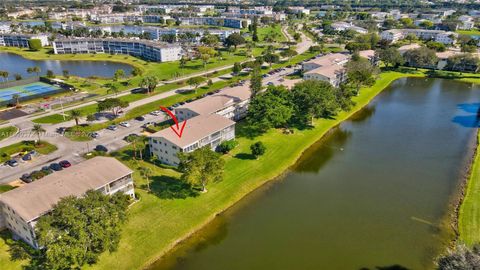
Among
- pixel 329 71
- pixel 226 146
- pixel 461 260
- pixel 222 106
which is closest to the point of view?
pixel 461 260

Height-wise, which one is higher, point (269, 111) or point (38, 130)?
point (269, 111)

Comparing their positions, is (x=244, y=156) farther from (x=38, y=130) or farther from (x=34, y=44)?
(x=34, y=44)

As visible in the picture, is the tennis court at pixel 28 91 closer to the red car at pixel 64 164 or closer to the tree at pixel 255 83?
the red car at pixel 64 164

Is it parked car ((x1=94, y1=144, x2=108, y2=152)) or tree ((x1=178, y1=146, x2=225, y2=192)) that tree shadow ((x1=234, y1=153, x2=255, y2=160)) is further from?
parked car ((x1=94, y1=144, x2=108, y2=152))

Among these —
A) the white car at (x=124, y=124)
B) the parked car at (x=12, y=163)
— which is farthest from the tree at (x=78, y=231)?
the white car at (x=124, y=124)

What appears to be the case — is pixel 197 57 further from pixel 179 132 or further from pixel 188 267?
pixel 188 267

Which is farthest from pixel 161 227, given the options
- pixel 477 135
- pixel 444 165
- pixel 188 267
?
pixel 477 135

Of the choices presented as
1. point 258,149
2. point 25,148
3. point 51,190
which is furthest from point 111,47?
point 51,190
